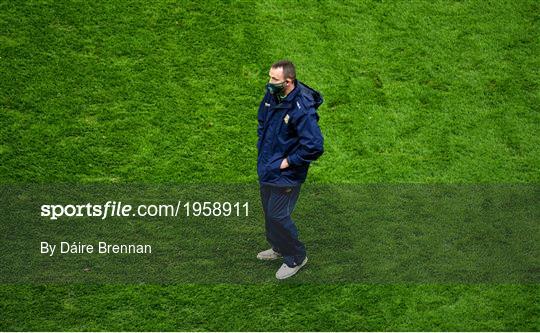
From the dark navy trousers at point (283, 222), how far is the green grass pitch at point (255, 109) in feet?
1.03

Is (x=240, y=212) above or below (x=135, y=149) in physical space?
below

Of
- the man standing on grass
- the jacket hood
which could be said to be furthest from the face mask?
the jacket hood

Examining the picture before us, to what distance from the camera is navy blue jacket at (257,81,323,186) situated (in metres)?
7.73

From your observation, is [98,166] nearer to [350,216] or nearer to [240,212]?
[240,212]

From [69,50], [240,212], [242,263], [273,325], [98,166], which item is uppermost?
[69,50]

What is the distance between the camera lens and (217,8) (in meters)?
11.3

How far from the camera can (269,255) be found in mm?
8867

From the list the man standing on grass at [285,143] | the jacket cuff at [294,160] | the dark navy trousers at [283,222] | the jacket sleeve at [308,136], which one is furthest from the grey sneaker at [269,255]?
the jacket sleeve at [308,136]

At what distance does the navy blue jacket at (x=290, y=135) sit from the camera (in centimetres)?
773

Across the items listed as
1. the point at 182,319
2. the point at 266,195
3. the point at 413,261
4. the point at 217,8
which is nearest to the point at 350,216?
the point at 413,261

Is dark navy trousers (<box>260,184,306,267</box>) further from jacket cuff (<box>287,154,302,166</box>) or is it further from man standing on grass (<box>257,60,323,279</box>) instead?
jacket cuff (<box>287,154,302,166</box>)

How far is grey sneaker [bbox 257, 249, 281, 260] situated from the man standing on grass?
34 cm

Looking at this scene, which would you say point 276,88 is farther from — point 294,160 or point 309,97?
point 294,160

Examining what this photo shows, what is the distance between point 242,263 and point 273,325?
0.89m
